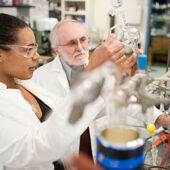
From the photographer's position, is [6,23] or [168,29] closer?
[6,23]

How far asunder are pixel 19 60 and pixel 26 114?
0.79ft

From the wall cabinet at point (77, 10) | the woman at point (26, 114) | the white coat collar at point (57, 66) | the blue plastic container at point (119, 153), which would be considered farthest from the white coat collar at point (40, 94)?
the wall cabinet at point (77, 10)

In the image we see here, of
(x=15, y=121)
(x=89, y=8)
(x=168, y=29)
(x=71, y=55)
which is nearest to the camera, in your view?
(x=15, y=121)

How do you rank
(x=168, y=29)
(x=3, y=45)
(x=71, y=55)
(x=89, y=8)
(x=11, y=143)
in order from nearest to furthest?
(x=11, y=143)
(x=3, y=45)
(x=71, y=55)
(x=89, y=8)
(x=168, y=29)

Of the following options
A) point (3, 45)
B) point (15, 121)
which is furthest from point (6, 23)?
point (15, 121)

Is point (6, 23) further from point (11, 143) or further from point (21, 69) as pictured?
point (11, 143)

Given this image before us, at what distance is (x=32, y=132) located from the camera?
0.72 meters

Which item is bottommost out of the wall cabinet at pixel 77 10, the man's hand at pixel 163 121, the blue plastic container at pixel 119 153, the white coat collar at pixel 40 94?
the man's hand at pixel 163 121

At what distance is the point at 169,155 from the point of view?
1210 millimetres

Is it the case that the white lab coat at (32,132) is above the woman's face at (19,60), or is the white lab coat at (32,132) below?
below

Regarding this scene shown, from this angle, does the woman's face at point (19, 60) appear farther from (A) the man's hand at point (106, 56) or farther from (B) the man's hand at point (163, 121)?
(B) the man's hand at point (163, 121)

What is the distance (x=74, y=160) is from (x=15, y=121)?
43cm

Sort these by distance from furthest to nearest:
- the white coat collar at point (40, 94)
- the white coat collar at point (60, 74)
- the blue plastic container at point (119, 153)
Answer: the white coat collar at point (60, 74), the white coat collar at point (40, 94), the blue plastic container at point (119, 153)

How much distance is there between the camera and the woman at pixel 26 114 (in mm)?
592
